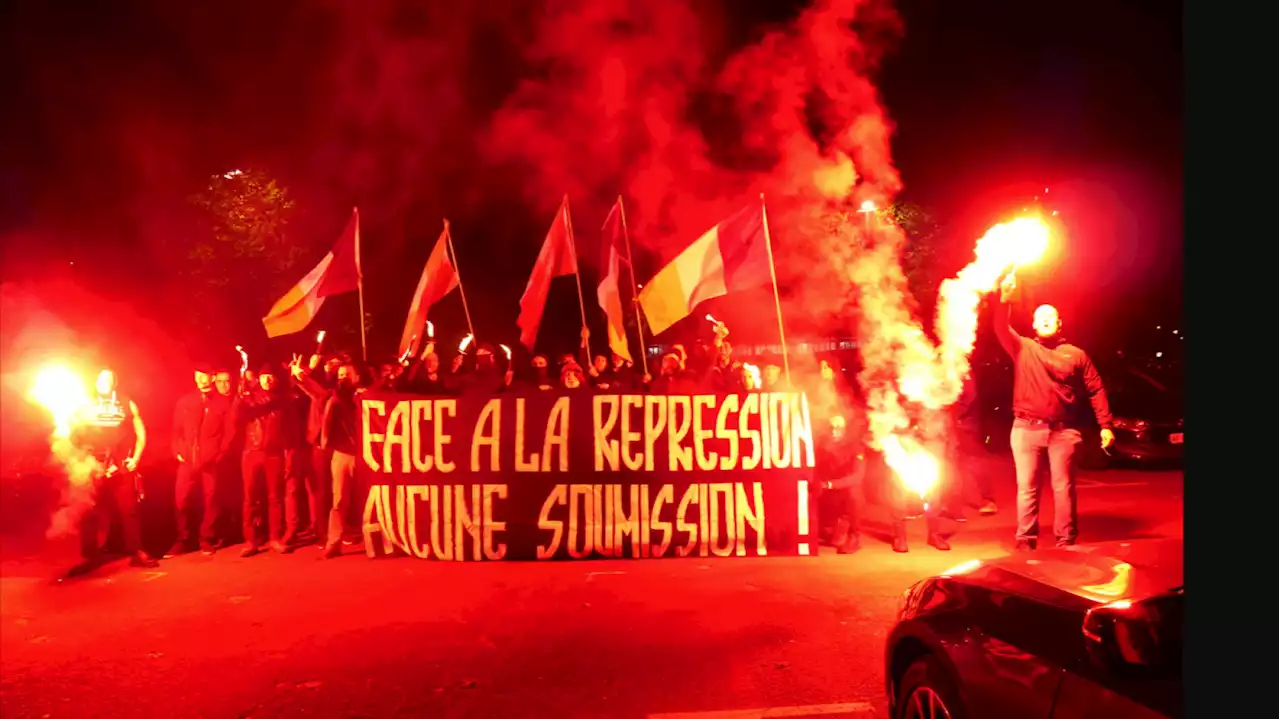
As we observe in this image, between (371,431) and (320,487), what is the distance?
113 centimetres

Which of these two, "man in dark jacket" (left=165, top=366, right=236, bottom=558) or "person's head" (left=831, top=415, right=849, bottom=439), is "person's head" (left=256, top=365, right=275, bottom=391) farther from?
"person's head" (left=831, top=415, right=849, bottom=439)

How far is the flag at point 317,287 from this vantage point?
973 centimetres

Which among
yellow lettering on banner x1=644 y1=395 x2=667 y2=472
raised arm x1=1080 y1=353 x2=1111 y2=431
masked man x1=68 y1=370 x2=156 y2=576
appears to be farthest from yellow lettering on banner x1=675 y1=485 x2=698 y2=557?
masked man x1=68 y1=370 x2=156 y2=576

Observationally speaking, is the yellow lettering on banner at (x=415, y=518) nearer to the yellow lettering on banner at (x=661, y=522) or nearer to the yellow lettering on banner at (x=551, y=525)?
the yellow lettering on banner at (x=551, y=525)

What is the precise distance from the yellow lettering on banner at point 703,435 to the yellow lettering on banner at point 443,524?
236cm

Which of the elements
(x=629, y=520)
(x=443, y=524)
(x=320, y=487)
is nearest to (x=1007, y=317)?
(x=629, y=520)

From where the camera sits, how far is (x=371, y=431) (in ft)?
27.3

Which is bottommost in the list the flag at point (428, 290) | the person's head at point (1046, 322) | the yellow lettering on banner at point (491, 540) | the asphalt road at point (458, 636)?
the asphalt road at point (458, 636)

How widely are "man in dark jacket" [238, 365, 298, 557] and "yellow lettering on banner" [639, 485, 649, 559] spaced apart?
11.9 ft

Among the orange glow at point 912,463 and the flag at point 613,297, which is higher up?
the flag at point 613,297

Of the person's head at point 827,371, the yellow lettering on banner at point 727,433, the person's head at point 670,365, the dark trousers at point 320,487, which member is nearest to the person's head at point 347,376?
the dark trousers at point 320,487

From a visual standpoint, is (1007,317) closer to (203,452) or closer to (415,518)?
(415,518)

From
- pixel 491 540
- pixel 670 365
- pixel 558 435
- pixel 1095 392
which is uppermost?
pixel 670 365

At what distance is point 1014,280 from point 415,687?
5.40 metres
